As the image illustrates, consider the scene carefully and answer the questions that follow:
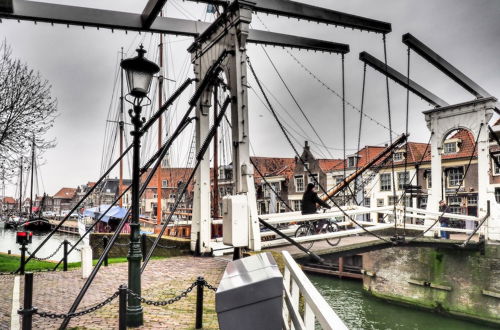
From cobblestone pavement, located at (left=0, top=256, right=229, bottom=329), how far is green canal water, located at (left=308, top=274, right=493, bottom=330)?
8359mm

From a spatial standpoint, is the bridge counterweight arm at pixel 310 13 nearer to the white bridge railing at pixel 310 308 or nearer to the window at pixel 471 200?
the white bridge railing at pixel 310 308

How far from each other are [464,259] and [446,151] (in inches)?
686

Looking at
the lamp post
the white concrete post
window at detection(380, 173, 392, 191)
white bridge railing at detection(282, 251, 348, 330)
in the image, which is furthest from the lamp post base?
window at detection(380, 173, 392, 191)

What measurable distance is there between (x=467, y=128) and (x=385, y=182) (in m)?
18.4

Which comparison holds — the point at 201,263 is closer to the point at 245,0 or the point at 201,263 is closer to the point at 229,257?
the point at 229,257

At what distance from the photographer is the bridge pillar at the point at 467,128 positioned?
12.4 m

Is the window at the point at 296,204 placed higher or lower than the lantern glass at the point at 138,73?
lower

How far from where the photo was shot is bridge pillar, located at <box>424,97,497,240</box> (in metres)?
12.4

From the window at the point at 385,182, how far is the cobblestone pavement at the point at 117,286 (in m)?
25.4

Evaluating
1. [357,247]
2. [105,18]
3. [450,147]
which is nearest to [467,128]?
[357,247]

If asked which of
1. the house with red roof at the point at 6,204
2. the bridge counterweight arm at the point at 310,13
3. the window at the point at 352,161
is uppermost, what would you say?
the bridge counterweight arm at the point at 310,13

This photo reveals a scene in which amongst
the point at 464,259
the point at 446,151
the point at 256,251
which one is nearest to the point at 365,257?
the point at 464,259

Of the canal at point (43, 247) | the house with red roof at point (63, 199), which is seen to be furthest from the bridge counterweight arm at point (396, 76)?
the house with red roof at point (63, 199)

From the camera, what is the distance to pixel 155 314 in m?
5.10
